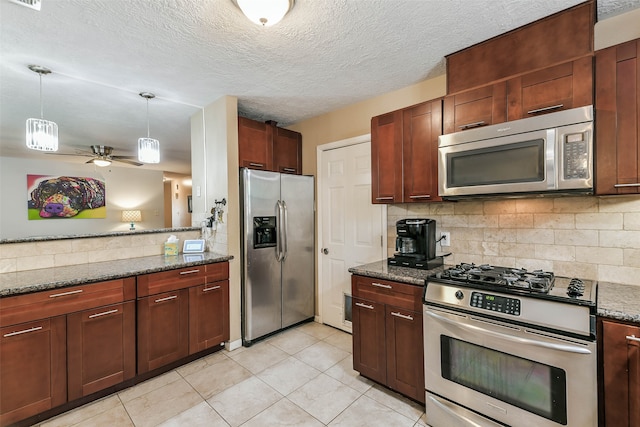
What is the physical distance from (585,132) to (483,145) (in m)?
0.49

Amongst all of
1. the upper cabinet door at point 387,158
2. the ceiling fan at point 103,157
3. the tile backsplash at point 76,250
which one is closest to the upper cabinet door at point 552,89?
the upper cabinet door at point 387,158

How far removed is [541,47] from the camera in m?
1.78

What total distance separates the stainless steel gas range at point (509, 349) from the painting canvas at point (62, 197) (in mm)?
4532

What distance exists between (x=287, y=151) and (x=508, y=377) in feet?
9.78

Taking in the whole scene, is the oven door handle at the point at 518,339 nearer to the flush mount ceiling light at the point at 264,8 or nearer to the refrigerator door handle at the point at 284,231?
the refrigerator door handle at the point at 284,231

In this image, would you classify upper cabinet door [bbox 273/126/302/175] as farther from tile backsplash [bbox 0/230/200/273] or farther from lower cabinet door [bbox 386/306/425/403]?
lower cabinet door [bbox 386/306/425/403]

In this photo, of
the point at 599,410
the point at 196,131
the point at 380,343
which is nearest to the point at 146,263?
the point at 196,131

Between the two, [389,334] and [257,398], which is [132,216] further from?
[389,334]

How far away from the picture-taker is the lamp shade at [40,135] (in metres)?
2.12

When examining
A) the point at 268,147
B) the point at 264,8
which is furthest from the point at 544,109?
the point at 268,147

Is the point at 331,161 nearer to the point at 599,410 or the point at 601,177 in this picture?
the point at 601,177

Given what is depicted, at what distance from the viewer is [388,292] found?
2047mm

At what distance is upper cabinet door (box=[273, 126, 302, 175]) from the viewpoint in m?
3.37

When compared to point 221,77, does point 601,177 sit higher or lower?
lower
